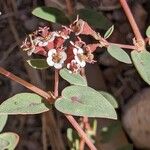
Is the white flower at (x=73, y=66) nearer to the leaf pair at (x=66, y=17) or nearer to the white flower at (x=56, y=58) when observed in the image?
the white flower at (x=56, y=58)

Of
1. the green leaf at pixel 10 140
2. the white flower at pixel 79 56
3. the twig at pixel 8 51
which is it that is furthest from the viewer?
the twig at pixel 8 51

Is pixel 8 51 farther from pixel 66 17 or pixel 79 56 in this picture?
pixel 79 56

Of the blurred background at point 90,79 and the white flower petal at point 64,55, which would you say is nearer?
the white flower petal at point 64,55

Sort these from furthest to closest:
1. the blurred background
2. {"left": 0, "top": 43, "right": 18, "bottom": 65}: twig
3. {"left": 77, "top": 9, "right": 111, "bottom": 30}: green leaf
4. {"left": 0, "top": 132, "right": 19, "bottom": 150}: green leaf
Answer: {"left": 0, "top": 43, "right": 18, "bottom": 65}: twig, the blurred background, {"left": 77, "top": 9, "right": 111, "bottom": 30}: green leaf, {"left": 0, "top": 132, "right": 19, "bottom": 150}: green leaf

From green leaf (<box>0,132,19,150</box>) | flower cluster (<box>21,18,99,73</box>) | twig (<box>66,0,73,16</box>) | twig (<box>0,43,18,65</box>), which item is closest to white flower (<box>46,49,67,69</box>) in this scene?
flower cluster (<box>21,18,99,73</box>)

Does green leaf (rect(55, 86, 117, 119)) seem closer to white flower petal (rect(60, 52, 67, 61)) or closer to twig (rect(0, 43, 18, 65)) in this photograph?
white flower petal (rect(60, 52, 67, 61))

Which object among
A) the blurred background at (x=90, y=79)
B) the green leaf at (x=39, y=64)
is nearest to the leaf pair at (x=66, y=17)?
the blurred background at (x=90, y=79)

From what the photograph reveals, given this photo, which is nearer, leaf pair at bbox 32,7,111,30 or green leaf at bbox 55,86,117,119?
green leaf at bbox 55,86,117,119

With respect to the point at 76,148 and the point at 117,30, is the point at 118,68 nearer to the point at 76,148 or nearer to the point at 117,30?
the point at 117,30
